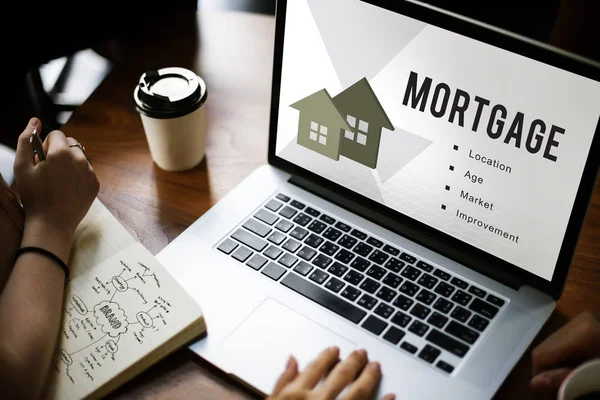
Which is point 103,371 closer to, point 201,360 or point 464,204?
point 201,360

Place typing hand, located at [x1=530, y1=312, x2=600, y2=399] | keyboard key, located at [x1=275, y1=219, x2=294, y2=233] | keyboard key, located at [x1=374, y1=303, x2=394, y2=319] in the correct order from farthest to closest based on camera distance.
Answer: keyboard key, located at [x1=275, y1=219, x2=294, y2=233]
keyboard key, located at [x1=374, y1=303, x2=394, y2=319]
typing hand, located at [x1=530, y1=312, x2=600, y2=399]

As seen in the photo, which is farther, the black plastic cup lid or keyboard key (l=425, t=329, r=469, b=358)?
the black plastic cup lid

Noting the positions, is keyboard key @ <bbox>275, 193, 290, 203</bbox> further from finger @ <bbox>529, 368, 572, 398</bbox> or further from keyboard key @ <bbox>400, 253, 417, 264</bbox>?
finger @ <bbox>529, 368, 572, 398</bbox>

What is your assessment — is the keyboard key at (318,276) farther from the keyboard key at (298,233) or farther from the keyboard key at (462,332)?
the keyboard key at (462,332)

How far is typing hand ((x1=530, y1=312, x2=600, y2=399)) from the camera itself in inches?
27.7

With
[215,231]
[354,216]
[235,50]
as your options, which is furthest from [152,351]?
[235,50]

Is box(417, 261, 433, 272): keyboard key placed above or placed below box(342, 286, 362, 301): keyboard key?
above

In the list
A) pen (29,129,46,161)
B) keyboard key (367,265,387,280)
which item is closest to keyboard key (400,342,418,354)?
keyboard key (367,265,387,280)

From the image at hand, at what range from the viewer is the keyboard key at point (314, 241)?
2.92ft

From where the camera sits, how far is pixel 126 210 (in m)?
0.97

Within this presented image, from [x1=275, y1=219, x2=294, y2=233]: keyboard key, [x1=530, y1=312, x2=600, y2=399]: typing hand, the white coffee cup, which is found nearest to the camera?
the white coffee cup

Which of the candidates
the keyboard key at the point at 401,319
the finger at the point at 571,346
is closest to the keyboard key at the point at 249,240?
the keyboard key at the point at 401,319

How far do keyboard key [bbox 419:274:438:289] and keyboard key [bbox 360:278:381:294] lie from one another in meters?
0.06

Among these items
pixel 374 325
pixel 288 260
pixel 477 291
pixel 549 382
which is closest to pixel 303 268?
pixel 288 260
